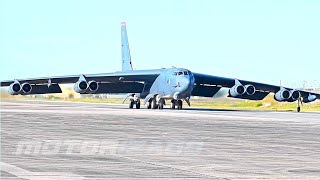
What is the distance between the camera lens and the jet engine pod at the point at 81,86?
59.3 meters

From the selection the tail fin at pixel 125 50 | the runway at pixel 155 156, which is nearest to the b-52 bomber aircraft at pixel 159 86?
the tail fin at pixel 125 50

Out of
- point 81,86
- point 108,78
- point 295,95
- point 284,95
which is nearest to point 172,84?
point 108,78

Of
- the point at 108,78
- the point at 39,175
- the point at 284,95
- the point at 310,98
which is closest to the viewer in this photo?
the point at 39,175

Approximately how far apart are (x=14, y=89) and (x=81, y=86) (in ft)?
19.6

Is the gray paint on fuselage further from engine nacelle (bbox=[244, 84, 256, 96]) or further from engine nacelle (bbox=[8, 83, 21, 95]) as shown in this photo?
engine nacelle (bbox=[8, 83, 21, 95])

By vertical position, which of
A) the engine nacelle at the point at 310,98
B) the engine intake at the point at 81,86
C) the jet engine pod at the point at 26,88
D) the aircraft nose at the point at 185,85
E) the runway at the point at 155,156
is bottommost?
the engine nacelle at the point at 310,98

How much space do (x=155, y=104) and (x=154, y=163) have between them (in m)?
48.8

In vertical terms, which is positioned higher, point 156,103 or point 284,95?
point 284,95

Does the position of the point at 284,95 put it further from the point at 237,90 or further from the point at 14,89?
the point at 14,89

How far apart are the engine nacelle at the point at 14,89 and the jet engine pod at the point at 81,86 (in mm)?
5006

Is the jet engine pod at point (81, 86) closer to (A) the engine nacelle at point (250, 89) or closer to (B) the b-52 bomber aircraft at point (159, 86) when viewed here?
(B) the b-52 bomber aircraft at point (159, 86)

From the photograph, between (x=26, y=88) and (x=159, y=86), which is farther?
(x=26, y=88)

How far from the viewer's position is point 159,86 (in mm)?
61219

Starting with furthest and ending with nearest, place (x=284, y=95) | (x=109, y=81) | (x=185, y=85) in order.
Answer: (x=109, y=81), (x=284, y=95), (x=185, y=85)
